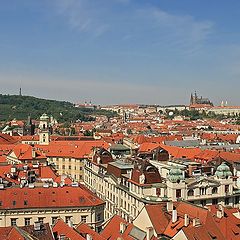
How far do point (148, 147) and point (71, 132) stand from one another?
295 ft

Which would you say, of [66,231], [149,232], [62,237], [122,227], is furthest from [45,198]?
[62,237]

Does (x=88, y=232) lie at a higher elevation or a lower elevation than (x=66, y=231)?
lower

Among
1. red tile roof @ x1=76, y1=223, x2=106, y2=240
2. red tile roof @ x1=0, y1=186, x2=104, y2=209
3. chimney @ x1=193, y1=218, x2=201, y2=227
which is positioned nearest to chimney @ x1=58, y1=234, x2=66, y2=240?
red tile roof @ x1=76, y1=223, x2=106, y2=240

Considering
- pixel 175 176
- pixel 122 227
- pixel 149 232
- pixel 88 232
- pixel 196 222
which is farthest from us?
pixel 175 176

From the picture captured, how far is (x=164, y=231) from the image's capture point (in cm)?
4381

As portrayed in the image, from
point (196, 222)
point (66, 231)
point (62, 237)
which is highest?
point (196, 222)

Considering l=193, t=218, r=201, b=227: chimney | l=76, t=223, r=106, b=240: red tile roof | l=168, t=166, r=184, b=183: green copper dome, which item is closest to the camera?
l=193, t=218, r=201, b=227: chimney

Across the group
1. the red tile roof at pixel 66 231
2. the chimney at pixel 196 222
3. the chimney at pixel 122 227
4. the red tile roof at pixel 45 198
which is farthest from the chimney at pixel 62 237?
the red tile roof at pixel 45 198

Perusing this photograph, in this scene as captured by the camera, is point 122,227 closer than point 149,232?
No

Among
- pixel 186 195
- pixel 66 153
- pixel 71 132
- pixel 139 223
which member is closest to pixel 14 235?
pixel 139 223

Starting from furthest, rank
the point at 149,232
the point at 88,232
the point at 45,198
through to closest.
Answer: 1. the point at 45,198
2. the point at 88,232
3. the point at 149,232

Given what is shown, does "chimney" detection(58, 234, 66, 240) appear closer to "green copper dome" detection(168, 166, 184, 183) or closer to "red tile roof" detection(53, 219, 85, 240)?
"red tile roof" detection(53, 219, 85, 240)

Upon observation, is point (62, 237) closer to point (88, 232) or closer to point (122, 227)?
point (88, 232)

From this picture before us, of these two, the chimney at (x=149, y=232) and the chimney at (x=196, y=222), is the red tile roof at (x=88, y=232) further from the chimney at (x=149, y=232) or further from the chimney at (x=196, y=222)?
the chimney at (x=196, y=222)
